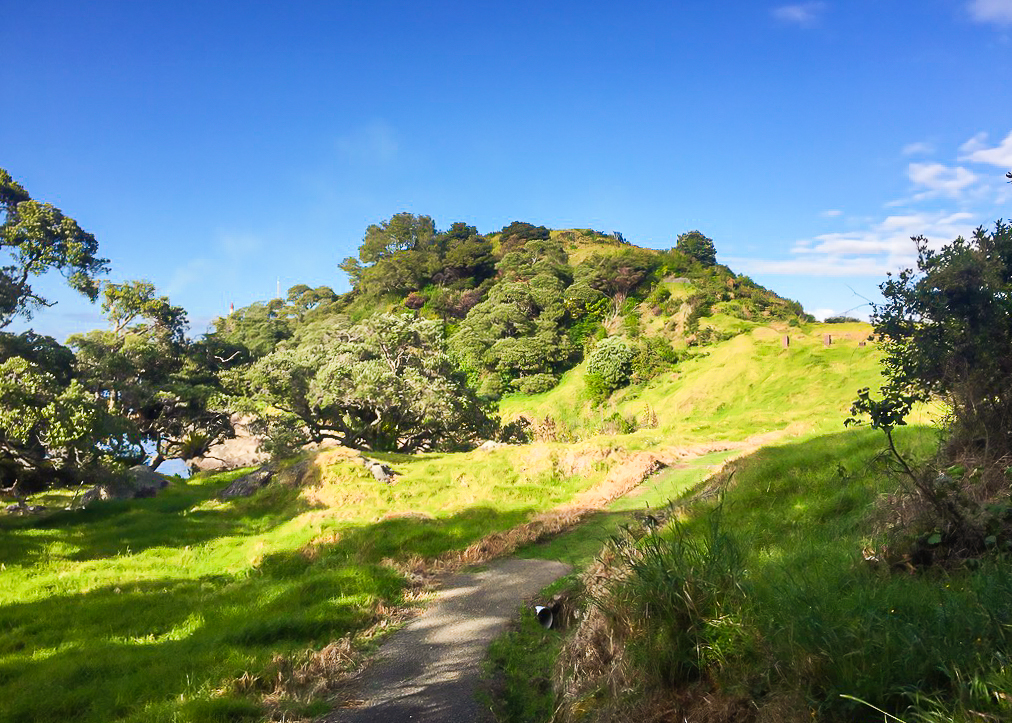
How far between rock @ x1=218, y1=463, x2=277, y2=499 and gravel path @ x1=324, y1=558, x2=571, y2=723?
47.5ft

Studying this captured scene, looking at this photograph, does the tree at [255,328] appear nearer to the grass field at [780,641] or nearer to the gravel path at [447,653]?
the gravel path at [447,653]

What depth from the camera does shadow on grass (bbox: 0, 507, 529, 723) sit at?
6.60 m

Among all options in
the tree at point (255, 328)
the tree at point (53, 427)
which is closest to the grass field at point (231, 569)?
the tree at point (53, 427)

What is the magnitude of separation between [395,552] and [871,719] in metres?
10.5

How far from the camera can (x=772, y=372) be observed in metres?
39.4

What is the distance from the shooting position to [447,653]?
24.8ft

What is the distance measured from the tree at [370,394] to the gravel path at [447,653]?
17.5 meters

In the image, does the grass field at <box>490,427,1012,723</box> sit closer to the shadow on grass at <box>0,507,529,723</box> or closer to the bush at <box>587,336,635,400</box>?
Result: the shadow on grass at <box>0,507,529,723</box>

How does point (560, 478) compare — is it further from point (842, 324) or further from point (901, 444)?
point (842, 324)

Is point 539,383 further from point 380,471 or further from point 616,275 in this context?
point 380,471

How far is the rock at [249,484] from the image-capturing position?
23.1 m

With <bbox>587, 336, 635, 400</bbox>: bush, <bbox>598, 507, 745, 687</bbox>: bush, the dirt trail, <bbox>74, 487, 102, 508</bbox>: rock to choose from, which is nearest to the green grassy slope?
<bbox>587, 336, 635, 400</bbox>: bush

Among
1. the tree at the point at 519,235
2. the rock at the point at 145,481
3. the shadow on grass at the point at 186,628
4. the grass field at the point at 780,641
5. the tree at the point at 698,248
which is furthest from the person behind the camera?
the tree at the point at 519,235

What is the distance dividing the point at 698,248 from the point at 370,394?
2254 inches
